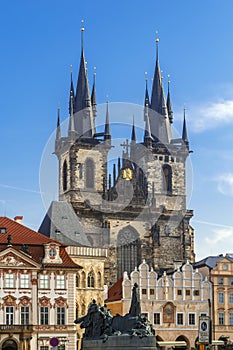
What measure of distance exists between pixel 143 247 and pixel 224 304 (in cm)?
1751

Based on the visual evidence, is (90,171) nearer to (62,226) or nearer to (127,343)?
(62,226)

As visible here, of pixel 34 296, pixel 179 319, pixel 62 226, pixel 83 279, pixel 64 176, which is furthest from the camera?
pixel 64 176

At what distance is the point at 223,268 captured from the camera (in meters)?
73.8

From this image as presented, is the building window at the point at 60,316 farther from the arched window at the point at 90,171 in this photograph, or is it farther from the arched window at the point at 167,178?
the arched window at the point at 167,178

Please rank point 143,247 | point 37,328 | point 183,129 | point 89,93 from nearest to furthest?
point 37,328
point 143,247
point 89,93
point 183,129

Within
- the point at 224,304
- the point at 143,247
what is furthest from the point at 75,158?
the point at 224,304

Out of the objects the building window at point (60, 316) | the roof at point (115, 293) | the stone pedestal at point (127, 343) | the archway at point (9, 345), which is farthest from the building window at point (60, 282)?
the stone pedestal at point (127, 343)

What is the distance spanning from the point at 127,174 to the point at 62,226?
2395cm

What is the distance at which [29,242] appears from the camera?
59688 millimetres

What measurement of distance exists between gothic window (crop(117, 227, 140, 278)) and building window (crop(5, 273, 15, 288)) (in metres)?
29.7

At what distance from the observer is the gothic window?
3418 inches

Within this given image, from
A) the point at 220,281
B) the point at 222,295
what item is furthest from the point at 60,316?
the point at 220,281

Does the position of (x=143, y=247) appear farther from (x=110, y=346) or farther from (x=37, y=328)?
(x=110, y=346)

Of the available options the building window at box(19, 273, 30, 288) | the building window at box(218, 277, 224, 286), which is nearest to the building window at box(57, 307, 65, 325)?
the building window at box(19, 273, 30, 288)
